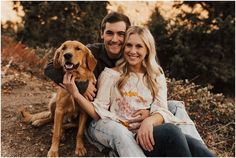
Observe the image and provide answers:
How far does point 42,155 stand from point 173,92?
2.87m

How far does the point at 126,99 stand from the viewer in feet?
13.4

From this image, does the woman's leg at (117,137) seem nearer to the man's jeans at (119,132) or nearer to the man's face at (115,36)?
the man's jeans at (119,132)

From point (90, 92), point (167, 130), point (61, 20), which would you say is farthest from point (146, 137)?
point (61, 20)

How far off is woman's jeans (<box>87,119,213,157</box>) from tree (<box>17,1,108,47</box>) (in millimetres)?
9315

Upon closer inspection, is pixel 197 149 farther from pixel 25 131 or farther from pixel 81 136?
pixel 25 131

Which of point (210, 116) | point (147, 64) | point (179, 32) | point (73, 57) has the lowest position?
point (210, 116)

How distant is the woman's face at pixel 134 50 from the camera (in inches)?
163

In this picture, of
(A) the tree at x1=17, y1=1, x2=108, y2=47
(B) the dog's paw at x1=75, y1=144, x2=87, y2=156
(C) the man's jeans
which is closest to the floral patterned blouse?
(C) the man's jeans

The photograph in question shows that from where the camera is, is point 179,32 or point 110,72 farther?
point 179,32

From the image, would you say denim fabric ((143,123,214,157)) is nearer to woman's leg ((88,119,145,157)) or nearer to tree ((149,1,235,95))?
woman's leg ((88,119,145,157))

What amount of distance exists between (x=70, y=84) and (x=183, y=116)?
4.08 feet

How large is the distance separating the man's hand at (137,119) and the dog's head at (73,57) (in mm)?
679

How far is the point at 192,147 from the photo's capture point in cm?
373

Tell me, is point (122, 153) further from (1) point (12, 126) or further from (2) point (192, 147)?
(1) point (12, 126)
